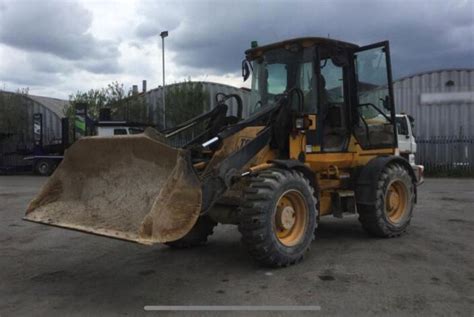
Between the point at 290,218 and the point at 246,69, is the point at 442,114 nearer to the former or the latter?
the point at 246,69

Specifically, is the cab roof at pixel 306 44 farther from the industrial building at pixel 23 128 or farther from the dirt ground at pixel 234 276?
the industrial building at pixel 23 128

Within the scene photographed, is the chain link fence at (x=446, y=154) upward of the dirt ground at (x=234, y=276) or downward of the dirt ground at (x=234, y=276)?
upward

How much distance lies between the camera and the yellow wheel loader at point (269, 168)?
20.6ft

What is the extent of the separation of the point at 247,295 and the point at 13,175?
25.8 meters

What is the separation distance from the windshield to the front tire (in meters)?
1.45

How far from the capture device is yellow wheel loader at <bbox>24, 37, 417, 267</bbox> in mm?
6270

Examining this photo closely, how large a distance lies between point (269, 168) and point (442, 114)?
2297cm

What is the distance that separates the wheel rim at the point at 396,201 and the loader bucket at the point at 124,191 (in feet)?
13.7

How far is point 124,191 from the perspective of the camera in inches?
256

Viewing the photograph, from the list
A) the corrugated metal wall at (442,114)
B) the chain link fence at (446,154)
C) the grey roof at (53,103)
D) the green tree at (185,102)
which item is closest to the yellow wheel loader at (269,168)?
the chain link fence at (446,154)

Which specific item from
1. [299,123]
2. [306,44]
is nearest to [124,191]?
[299,123]

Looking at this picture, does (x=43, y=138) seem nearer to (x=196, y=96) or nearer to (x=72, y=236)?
(x=196, y=96)

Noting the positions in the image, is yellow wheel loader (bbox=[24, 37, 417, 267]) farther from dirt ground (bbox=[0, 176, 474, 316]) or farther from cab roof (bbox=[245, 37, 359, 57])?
dirt ground (bbox=[0, 176, 474, 316])

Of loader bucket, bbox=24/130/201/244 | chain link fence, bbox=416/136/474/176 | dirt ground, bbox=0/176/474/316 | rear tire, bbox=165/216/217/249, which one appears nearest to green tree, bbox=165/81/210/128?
chain link fence, bbox=416/136/474/176
